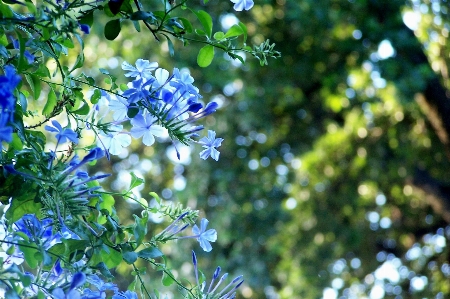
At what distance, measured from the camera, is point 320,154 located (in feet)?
21.5

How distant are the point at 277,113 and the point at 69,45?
5173 millimetres

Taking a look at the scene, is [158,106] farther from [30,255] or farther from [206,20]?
[30,255]

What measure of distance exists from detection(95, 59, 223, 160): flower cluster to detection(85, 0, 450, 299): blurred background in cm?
392

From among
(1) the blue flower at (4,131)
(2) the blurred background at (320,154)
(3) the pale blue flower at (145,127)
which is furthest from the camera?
(2) the blurred background at (320,154)

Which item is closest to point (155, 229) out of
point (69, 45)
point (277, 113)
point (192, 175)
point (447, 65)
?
point (192, 175)

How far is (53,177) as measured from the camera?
35.5 inches

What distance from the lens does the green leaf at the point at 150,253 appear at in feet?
3.22

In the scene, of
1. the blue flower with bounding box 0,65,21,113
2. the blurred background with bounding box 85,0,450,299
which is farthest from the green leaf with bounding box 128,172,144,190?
the blurred background with bounding box 85,0,450,299

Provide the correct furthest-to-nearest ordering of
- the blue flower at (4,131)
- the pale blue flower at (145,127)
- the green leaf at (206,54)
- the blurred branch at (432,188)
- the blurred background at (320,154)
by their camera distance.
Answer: the blurred branch at (432,188)
the blurred background at (320,154)
the green leaf at (206,54)
the pale blue flower at (145,127)
the blue flower at (4,131)

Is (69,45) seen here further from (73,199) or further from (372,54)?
(372,54)

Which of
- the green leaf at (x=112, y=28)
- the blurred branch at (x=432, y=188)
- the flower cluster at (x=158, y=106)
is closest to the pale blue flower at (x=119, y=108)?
the flower cluster at (x=158, y=106)

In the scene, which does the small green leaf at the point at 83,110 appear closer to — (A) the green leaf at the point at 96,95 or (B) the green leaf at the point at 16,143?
(A) the green leaf at the point at 96,95

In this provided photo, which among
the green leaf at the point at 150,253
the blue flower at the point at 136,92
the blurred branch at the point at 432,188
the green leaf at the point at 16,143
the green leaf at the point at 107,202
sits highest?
the blurred branch at the point at 432,188

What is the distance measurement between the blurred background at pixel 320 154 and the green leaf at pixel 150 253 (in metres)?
4.02
